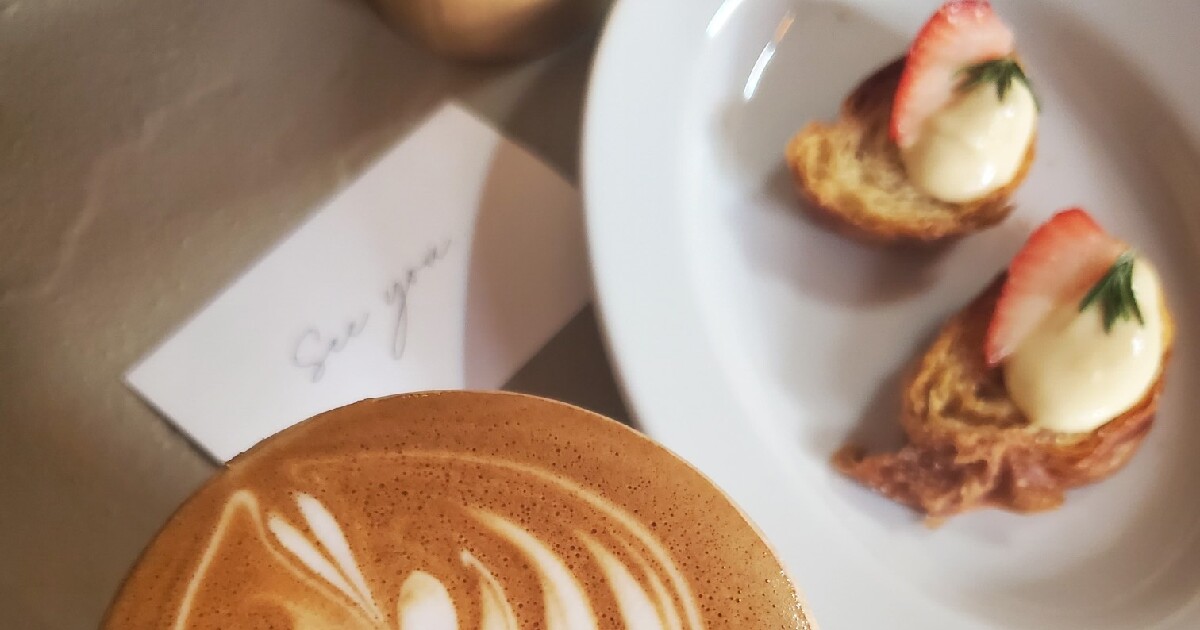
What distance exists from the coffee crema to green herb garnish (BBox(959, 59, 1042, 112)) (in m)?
0.52

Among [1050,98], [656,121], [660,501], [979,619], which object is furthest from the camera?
[1050,98]

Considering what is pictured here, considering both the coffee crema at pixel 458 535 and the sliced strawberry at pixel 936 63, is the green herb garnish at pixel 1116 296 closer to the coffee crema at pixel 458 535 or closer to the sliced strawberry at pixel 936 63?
the sliced strawberry at pixel 936 63

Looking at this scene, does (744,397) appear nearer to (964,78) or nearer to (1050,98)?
(964,78)

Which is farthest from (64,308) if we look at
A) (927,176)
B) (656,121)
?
(927,176)

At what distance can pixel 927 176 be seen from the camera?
73 cm

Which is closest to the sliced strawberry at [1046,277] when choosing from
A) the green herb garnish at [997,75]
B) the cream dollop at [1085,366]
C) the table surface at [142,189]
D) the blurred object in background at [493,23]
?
the cream dollop at [1085,366]

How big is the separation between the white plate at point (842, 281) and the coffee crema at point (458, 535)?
0.19 meters

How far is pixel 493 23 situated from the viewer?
712 mm

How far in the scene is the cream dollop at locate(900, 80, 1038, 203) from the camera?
0.72 meters

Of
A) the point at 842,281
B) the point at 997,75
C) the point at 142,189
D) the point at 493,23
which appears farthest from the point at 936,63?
the point at 142,189

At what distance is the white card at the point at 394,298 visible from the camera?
627mm

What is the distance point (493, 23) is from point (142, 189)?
0.35 meters

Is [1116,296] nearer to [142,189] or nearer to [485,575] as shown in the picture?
[485,575]

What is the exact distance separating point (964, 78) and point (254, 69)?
2.22 feet
